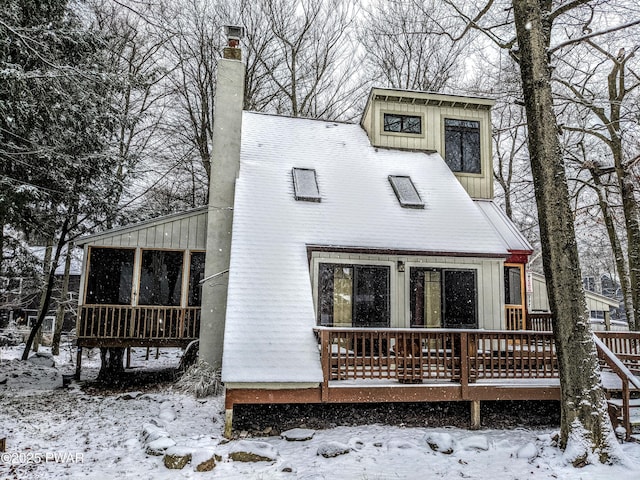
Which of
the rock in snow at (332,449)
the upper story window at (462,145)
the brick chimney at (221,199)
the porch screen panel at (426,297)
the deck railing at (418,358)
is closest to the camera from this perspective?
the rock in snow at (332,449)

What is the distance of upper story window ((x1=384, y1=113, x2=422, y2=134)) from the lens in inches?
504

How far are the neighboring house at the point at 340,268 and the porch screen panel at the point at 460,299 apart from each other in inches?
1.1

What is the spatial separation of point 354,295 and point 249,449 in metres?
3.91

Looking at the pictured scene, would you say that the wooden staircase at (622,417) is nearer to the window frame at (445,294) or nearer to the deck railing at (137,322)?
the window frame at (445,294)

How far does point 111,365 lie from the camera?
11828mm

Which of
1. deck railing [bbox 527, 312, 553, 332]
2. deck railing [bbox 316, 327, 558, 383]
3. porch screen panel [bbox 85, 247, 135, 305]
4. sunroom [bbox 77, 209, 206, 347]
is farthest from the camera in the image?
deck railing [bbox 527, 312, 553, 332]

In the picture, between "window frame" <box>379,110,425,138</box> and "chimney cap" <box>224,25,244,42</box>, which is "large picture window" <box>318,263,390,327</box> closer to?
"window frame" <box>379,110,425,138</box>

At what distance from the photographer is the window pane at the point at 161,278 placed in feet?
36.0

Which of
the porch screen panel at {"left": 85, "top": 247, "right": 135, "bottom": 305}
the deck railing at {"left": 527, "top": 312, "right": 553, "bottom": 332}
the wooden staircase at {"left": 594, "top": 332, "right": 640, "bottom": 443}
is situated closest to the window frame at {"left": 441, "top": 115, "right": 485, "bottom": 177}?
the deck railing at {"left": 527, "top": 312, "right": 553, "bottom": 332}

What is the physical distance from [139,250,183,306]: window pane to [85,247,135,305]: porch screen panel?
0.38 metres

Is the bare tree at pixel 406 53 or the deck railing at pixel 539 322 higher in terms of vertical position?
the bare tree at pixel 406 53

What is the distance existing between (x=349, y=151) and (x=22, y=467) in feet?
30.7

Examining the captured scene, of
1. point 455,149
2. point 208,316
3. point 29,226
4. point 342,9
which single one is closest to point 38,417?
point 208,316

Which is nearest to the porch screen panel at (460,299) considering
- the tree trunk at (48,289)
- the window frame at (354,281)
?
the window frame at (354,281)
